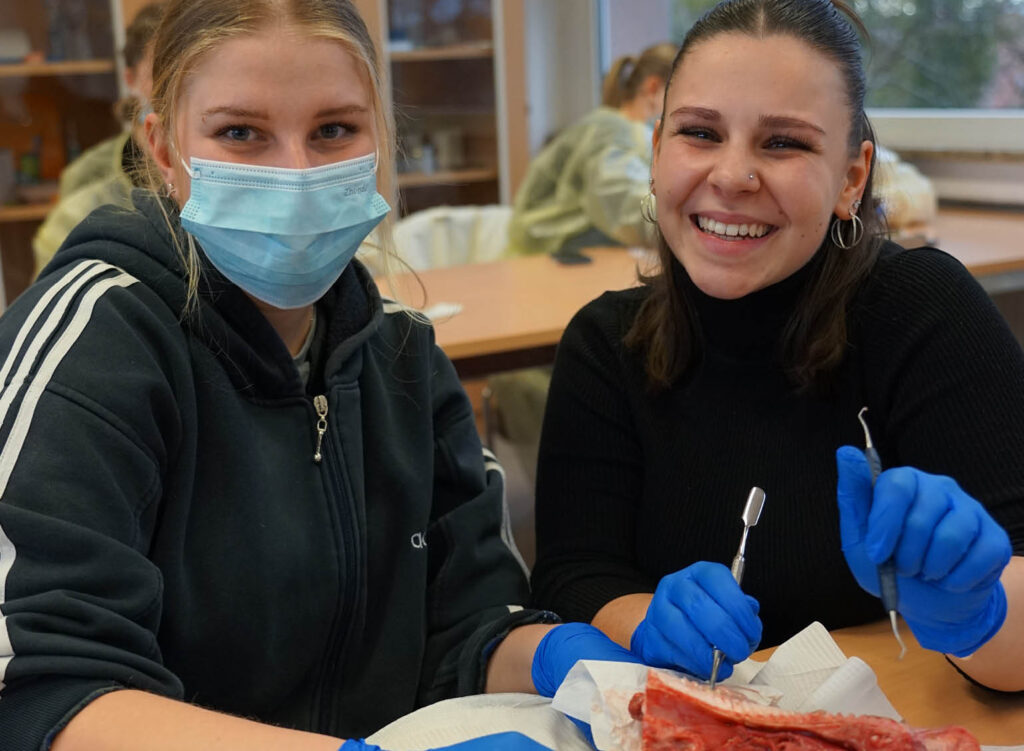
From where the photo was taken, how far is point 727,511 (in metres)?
1.34

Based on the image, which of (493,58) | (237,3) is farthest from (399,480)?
(493,58)

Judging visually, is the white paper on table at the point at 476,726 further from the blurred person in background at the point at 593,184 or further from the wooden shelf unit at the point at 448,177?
the wooden shelf unit at the point at 448,177

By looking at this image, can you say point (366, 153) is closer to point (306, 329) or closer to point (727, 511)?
point (306, 329)

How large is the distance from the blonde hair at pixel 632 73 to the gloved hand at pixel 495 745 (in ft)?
10.8

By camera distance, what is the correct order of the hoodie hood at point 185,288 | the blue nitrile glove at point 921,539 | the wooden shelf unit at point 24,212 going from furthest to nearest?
1. the wooden shelf unit at point 24,212
2. the hoodie hood at point 185,288
3. the blue nitrile glove at point 921,539

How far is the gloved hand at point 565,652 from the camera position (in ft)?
3.61

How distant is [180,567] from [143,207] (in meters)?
0.39

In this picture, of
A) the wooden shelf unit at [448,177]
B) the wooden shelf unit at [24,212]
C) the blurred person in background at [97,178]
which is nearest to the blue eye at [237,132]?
the blurred person in background at [97,178]

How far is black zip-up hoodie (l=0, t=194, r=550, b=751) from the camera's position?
0.93 metres

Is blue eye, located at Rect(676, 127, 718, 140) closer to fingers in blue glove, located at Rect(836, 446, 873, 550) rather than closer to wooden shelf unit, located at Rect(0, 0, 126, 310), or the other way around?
fingers in blue glove, located at Rect(836, 446, 873, 550)

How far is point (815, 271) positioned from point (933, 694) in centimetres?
53

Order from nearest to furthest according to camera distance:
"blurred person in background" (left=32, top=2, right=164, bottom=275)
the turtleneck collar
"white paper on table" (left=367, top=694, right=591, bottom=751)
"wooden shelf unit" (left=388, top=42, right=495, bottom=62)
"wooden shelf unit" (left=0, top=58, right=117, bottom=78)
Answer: "white paper on table" (left=367, top=694, right=591, bottom=751) → the turtleneck collar → "blurred person in background" (left=32, top=2, right=164, bottom=275) → "wooden shelf unit" (left=0, top=58, right=117, bottom=78) → "wooden shelf unit" (left=388, top=42, right=495, bottom=62)

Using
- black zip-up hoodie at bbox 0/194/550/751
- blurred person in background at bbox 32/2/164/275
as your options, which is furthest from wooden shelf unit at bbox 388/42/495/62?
black zip-up hoodie at bbox 0/194/550/751

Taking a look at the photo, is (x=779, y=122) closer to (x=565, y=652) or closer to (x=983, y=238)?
(x=565, y=652)
